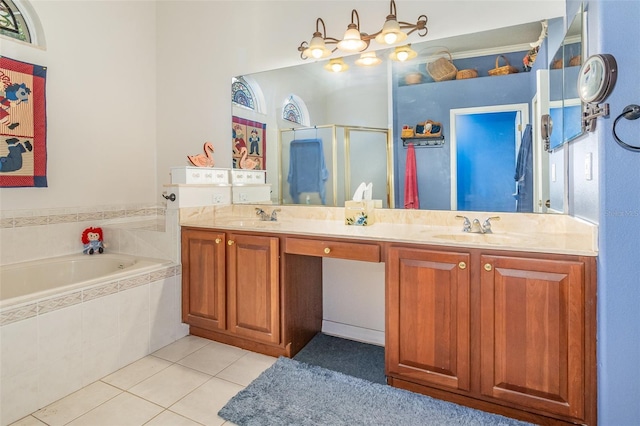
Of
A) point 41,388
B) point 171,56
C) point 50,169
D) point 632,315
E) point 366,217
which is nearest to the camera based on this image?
point 632,315

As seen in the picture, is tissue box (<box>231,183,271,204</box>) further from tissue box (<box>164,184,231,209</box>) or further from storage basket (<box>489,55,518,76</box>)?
storage basket (<box>489,55,518,76</box>)

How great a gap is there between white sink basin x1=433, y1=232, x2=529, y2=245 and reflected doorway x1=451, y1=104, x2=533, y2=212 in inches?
10.5

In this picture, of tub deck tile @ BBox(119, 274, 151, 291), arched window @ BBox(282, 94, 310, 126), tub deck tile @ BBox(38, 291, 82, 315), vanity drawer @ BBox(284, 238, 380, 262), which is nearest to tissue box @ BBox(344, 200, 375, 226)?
vanity drawer @ BBox(284, 238, 380, 262)

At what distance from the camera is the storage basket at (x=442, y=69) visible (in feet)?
7.18

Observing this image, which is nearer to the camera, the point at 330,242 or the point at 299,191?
the point at 330,242

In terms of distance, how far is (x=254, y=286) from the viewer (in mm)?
2266

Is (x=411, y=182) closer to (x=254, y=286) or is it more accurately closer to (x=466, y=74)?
(x=466, y=74)

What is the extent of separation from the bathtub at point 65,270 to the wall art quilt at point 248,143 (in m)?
0.99

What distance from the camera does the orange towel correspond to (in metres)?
2.29

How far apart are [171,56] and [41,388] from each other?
2812mm

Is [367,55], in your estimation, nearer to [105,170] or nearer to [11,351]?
[105,170]

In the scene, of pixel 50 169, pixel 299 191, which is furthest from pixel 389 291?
pixel 50 169

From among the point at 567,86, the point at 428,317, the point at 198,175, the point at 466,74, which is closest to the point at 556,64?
the point at 567,86

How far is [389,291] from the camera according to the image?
184 cm
